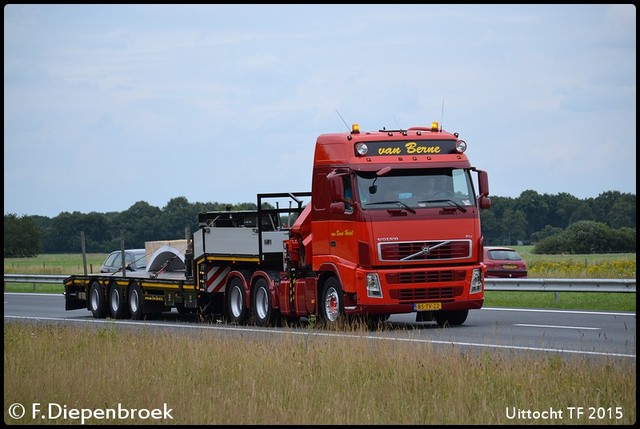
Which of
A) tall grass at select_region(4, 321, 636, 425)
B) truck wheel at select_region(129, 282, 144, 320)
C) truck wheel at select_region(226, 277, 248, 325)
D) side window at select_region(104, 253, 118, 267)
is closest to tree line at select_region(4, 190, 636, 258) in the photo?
side window at select_region(104, 253, 118, 267)

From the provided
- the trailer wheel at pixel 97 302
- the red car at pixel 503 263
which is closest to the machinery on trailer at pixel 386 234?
the trailer wheel at pixel 97 302

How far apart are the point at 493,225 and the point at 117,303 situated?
190 ft

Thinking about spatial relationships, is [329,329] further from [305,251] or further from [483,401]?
[483,401]

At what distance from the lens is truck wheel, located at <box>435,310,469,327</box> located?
22.2m

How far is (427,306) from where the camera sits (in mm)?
20859

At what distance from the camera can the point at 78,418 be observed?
11.1 m

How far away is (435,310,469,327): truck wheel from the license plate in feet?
4.55

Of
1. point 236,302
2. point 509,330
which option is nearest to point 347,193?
point 509,330

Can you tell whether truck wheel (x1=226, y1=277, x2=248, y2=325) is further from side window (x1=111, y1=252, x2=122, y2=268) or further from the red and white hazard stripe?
side window (x1=111, y1=252, x2=122, y2=268)

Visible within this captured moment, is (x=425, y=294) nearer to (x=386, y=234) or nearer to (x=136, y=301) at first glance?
(x=386, y=234)

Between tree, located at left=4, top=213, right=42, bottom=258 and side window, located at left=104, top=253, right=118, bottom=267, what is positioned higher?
tree, located at left=4, top=213, right=42, bottom=258

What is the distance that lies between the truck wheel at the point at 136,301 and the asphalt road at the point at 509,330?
0.57 meters

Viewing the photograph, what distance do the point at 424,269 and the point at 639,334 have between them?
4191 millimetres

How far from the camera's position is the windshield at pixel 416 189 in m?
20.7
